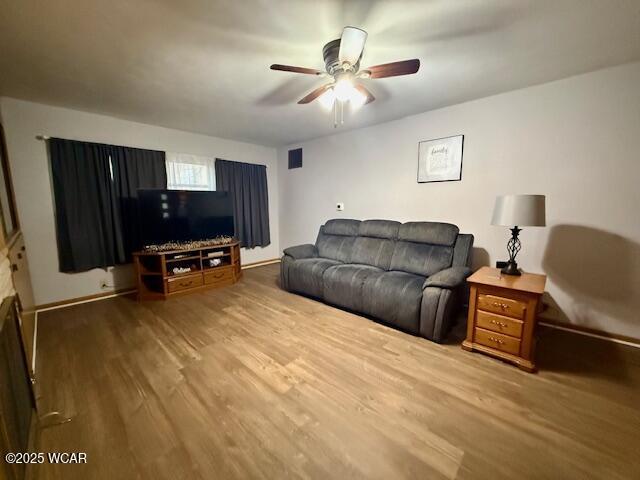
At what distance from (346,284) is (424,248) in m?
0.99

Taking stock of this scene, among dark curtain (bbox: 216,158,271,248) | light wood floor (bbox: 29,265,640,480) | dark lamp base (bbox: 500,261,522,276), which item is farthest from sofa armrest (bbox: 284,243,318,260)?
dark lamp base (bbox: 500,261,522,276)

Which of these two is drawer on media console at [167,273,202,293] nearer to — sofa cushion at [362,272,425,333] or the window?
the window

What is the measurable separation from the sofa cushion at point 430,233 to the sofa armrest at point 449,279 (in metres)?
0.43

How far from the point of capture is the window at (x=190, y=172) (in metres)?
3.79

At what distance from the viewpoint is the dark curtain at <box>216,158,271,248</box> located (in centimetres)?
432

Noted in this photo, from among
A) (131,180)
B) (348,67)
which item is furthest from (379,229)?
(131,180)

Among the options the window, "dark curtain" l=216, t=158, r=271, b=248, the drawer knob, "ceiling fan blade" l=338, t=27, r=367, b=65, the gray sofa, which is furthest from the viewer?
"dark curtain" l=216, t=158, r=271, b=248

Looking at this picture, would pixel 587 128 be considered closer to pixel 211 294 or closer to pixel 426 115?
pixel 426 115

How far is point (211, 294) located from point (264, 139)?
2.71 meters

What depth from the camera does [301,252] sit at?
358 centimetres

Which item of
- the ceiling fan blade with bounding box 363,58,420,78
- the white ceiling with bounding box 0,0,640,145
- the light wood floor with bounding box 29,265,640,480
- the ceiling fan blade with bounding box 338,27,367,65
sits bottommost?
the light wood floor with bounding box 29,265,640,480

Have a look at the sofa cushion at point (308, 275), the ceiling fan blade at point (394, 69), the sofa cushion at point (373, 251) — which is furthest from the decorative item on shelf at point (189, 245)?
the ceiling fan blade at point (394, 69)

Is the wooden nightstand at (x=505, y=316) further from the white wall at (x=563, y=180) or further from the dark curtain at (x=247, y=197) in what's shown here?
the dark curtain at (x=247, y=197)

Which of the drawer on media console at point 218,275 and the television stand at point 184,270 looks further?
the drawer on media console at point 218,275
